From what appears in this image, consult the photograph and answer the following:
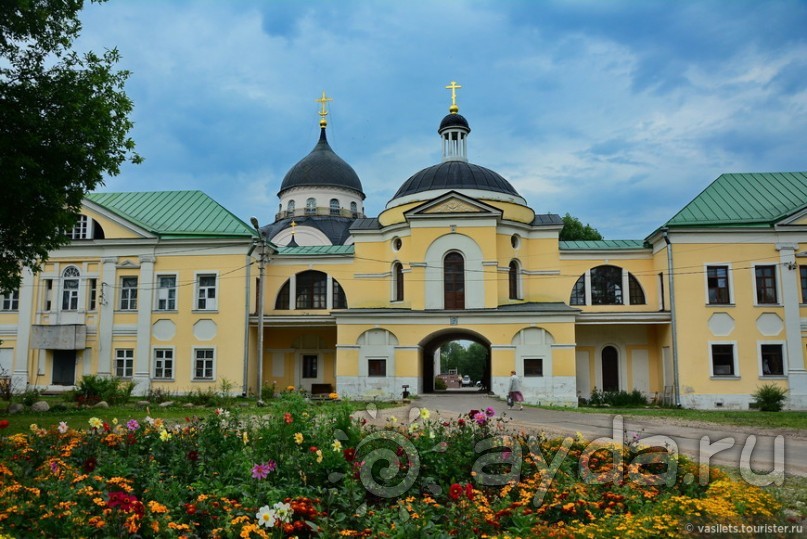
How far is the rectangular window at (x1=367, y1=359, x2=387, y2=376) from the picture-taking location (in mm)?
28672

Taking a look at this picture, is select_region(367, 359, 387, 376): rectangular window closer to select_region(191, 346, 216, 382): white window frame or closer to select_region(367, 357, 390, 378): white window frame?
select_region(367, 357, 390, 378): white window frame

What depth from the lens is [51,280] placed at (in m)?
30.7

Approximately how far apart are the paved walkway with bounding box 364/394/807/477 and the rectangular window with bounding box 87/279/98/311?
646 inches

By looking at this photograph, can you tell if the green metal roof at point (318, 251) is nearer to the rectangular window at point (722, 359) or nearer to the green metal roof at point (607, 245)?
the green metal roof at point (607, 245)

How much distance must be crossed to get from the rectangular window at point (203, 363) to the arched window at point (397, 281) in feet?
26.9

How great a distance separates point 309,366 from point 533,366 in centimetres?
1072

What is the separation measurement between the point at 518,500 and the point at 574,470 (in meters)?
1.17

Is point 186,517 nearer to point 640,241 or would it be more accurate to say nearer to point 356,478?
point 356,478

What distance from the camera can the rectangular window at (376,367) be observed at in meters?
28.7

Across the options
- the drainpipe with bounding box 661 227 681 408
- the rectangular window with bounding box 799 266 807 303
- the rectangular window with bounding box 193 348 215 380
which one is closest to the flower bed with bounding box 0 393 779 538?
the drainpipe with bounding box 661 227 681 408

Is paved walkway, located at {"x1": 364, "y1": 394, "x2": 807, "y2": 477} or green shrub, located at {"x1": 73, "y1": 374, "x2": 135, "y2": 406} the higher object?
green shrub, located at {"x1": 73, "y1": 374, "x2": 135, "y2": 406}

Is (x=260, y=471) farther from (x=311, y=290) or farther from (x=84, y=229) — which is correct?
(x=84, y=229)

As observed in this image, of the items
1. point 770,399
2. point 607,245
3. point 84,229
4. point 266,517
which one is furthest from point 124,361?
point 266,517

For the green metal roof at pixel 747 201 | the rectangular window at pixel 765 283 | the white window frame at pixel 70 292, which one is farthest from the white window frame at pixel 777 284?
the white window frame at pixel 70 292
